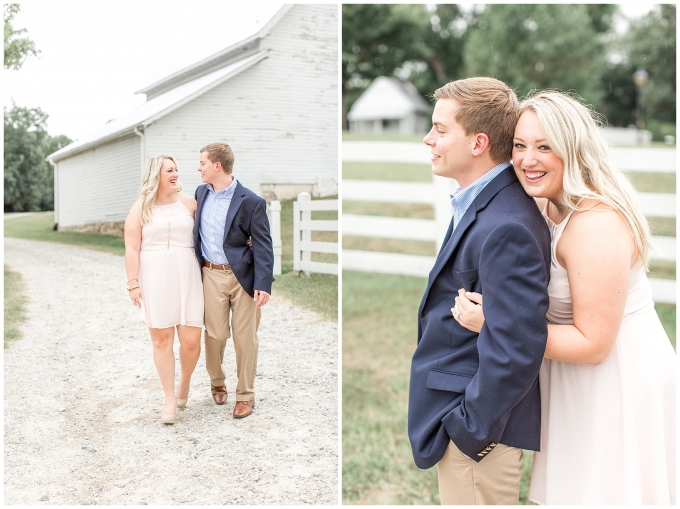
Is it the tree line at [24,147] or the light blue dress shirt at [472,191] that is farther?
the tree line at [24,147]

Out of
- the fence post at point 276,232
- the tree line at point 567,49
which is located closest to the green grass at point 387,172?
the tree line at point 567,49

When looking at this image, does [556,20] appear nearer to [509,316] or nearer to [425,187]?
[425,187]

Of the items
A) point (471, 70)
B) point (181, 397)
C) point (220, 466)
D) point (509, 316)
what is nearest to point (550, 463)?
point (509, 316)

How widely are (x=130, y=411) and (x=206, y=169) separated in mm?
1056

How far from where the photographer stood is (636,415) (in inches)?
70.1

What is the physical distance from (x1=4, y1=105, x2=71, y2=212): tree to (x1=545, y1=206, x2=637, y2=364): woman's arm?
2.18m

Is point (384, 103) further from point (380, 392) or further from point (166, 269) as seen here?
point (166, 269)

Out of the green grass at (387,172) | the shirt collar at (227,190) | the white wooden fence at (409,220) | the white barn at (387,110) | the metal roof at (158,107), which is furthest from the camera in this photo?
the white barn at (387,110)

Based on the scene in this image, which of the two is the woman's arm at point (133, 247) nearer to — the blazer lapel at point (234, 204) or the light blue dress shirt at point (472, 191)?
the blazer lapel at point (234, 204)

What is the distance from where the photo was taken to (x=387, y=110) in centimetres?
3291

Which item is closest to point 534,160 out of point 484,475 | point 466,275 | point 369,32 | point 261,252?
point 466,275

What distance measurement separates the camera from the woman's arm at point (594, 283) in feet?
5.19

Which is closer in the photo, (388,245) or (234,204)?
(234,204)

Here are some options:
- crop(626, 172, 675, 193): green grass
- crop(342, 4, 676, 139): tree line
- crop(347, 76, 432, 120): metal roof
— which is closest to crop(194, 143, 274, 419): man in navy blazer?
crop(626, 172, 675, 193): green grass
